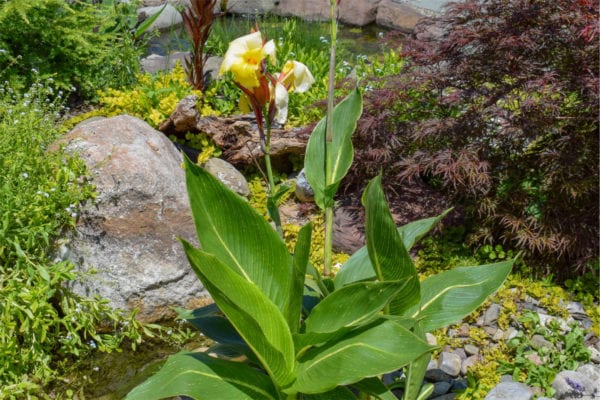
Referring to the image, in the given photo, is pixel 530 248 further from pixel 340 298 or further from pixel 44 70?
pixel 44 70

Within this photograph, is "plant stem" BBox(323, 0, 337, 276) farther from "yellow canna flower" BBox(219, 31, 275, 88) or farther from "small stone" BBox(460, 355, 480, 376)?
"small stone" BBox(460, 355, 480, 376)

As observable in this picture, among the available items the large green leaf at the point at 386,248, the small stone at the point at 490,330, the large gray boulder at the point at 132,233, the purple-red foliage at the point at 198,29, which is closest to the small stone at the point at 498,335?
the small stone at the point at 490,330

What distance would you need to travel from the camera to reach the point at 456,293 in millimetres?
2744

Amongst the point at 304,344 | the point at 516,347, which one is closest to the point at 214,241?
the point at 304,344

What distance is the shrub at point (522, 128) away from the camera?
3551 millimetres

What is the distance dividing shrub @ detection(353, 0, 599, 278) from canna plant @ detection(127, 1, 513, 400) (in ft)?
3.49

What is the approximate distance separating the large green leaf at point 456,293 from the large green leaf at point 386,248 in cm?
15

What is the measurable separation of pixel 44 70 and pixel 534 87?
3461 millimetres

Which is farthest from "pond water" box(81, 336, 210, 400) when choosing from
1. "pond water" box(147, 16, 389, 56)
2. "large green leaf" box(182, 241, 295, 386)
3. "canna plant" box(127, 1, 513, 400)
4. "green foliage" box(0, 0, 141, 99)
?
"pond water" box(147, 16, 389, 56)

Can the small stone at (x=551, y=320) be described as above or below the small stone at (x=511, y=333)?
above

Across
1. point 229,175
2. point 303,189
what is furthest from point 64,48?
point 303,189

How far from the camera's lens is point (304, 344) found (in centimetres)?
247

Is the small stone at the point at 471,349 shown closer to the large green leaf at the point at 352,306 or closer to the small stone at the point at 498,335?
the small stone at the point at 498,335

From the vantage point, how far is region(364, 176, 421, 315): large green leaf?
7.60ft
